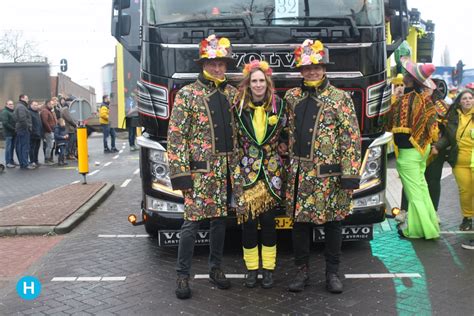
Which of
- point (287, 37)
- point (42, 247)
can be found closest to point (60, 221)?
point (42, 247)

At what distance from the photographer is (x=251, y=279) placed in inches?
181

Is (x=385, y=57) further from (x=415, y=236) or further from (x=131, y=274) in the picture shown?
(x=131, y=274)

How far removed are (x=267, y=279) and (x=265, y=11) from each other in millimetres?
2526

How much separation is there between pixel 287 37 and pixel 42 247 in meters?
3.63

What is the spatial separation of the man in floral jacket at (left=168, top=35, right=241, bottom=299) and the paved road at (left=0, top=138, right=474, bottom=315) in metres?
0.42

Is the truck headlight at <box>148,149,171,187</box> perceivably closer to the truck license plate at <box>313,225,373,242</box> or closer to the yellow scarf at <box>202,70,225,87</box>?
the yellow scarf at <box>202,70,225,87</box>

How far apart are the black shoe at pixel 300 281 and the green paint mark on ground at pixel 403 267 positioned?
30.2 inches

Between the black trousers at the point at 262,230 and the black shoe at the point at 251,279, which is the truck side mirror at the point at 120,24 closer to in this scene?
the black trousers at the point at 262,230

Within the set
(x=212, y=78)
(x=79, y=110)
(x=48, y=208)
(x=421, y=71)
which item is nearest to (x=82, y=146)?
(x=79, y=110)

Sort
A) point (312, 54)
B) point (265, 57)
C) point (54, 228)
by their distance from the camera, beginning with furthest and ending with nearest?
point (54, 228)
point (265, 57)
point (312, 54)

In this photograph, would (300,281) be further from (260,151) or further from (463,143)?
(463,143)

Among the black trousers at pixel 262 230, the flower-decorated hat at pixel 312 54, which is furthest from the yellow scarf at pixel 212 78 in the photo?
the black trousers at pixel 262 230

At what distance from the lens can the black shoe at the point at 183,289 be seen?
432 centimetres

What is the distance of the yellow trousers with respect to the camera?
6031 mm
